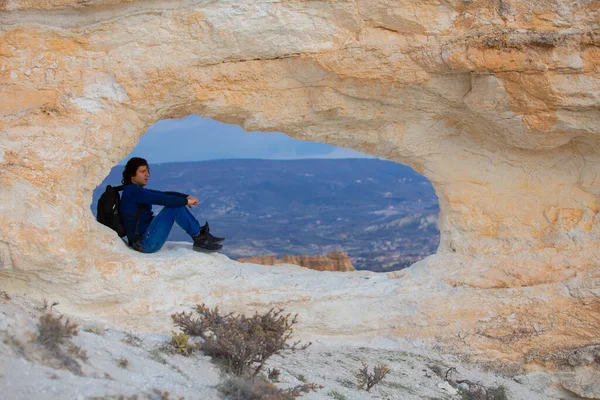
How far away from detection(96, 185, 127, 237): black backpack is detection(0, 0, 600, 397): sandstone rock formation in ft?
1.31

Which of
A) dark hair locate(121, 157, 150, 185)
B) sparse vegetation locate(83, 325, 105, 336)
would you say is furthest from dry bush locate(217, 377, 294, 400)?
dark hair locate(121, 157, 150, 185)

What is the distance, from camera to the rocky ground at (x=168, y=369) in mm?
4578

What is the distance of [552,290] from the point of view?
8445 mm

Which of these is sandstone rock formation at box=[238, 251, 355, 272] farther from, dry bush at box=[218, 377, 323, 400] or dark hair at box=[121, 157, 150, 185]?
dry bush at box=[218, 377, 323, 400]

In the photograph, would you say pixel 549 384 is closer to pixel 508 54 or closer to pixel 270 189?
pixel 508 54

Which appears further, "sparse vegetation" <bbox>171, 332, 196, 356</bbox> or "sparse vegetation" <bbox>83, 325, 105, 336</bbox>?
"sparse vegetation" <bbox>83, 325, 105, 336</bbox>

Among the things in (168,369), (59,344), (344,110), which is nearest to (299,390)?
(168,369)

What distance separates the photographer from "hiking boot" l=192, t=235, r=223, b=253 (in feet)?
28.0

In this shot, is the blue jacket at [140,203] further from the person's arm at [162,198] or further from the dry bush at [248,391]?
the dry bush at [248,391]

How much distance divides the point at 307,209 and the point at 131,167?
3084 cm

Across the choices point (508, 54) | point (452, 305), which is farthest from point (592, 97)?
point (452, 305)

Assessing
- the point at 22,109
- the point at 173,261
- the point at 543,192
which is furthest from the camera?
the point at 543,192

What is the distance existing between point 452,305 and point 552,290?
1252mm

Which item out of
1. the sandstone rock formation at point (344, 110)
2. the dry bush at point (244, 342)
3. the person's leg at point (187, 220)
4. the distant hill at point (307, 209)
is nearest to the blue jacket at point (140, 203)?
the person's leg at point (187, 220)
